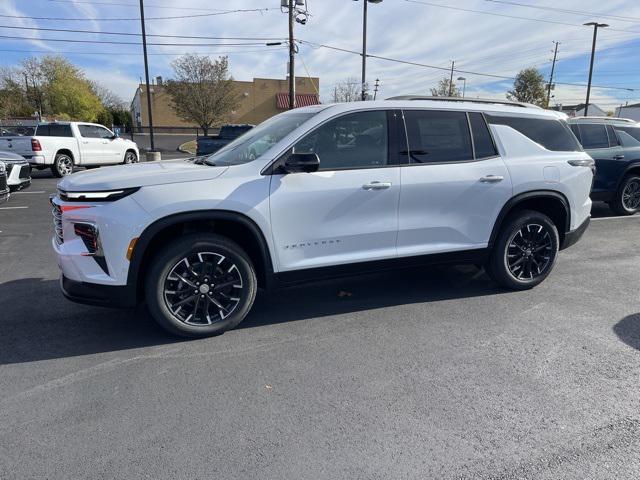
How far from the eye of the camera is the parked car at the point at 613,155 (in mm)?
8984

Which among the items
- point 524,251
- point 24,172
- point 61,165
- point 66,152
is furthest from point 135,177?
point 66,152

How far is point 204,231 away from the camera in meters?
3.79

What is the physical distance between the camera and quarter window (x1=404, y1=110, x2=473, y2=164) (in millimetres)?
4344

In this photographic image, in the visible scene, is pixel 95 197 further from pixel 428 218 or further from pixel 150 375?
pixel 428 218

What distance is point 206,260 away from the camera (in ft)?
12.3

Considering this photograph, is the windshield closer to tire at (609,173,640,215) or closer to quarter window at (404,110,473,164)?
quarter window at (404,110,473,164)

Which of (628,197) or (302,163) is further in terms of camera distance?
(628,197)

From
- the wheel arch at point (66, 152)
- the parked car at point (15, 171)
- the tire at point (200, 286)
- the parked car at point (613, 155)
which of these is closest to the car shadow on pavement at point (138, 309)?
the tire at point (200, 286)

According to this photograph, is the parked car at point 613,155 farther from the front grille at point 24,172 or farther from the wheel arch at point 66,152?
the wheel arch at point 66,152

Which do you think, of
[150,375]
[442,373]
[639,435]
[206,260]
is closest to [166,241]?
[206,260]

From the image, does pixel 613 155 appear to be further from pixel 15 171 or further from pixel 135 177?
pixel 15 171

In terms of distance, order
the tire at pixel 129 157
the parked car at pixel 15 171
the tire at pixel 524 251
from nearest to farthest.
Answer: the tire at pixel 524 251, the parked car at pixel 15 171, the tire at pixel 129 157

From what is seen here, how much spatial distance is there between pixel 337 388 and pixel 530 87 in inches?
2396

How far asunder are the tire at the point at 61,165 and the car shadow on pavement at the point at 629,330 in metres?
16.6
